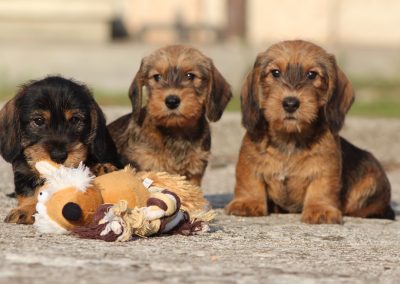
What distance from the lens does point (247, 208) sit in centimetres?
860

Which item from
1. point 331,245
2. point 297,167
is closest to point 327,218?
point 297,167

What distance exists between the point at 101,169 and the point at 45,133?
0.54 meters

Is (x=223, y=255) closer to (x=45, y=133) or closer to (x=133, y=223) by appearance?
(x=133, y=223)

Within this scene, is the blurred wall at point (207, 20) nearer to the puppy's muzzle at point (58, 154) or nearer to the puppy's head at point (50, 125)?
the puppy's head at point (50, 125)

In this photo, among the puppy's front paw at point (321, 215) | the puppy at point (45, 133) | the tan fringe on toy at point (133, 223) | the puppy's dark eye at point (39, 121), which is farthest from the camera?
the puppy's front paw at point (321, 215)

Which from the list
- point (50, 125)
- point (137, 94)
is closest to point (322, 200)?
point (137, 94)

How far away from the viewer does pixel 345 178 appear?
29.9 ft

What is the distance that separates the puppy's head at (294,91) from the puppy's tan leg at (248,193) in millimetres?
322

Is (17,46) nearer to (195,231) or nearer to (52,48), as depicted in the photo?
(52,48)

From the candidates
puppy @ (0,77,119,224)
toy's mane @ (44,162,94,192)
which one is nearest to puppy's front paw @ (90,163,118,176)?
puppy @ (0,77,119,224)

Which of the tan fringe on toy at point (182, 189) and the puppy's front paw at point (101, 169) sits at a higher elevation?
the puppy's front paw at point (101, 169)

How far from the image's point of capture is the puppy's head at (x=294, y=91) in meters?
8.30

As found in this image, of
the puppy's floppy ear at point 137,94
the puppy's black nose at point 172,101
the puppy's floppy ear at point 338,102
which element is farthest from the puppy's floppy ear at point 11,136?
the puppy's floppy ear at point 338,102

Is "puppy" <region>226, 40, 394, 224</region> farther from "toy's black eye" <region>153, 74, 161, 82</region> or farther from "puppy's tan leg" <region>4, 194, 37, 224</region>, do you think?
"puppy's tan leg" <region>4, 194, 37, 224</region>
